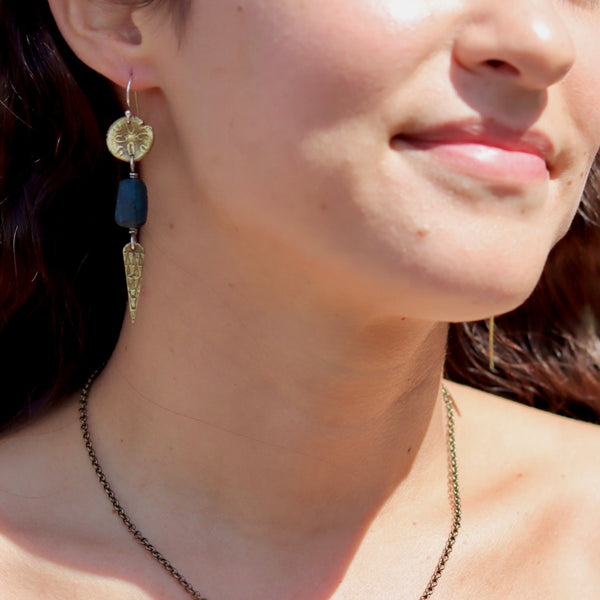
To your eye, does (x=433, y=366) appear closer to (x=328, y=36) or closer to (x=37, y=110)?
(x=328, y=36)

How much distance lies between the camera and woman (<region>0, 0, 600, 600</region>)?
1.79 m

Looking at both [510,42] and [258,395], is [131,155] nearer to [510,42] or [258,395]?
[258,395]

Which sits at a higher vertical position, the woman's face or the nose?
the nose

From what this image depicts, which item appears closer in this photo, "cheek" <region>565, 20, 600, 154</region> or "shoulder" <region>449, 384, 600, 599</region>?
"cheek" <region>565, 20, 600, 154</region>

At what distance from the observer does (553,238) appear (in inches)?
77.6

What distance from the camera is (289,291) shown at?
6.75ft

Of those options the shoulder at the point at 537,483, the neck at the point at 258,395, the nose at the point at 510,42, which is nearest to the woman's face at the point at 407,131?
the nose at the point at 510,42

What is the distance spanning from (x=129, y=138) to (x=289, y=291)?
0.47m

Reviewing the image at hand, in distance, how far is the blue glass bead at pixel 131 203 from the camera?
220 cm

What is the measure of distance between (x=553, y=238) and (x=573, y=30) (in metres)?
0.37

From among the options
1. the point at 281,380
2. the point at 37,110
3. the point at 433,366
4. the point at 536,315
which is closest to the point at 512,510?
the point at 433,366

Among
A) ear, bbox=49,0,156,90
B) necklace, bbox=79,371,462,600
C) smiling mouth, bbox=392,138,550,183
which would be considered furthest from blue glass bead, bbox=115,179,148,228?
smiling mouth, bbox=392,138,550,183

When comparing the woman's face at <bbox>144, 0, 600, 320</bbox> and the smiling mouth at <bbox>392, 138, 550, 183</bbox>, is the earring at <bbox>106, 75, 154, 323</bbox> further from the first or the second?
the smiling mouth at <bbox>392, 138, 550, 183</bbox>

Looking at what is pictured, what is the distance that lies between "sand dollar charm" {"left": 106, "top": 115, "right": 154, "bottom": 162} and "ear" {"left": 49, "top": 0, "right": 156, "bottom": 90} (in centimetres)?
8
